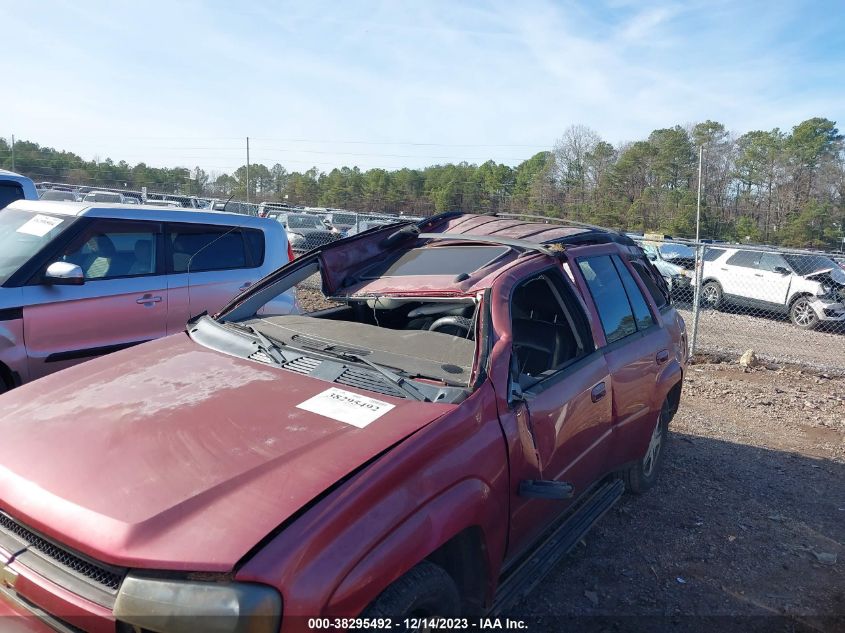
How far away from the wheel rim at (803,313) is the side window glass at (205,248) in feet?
41.4

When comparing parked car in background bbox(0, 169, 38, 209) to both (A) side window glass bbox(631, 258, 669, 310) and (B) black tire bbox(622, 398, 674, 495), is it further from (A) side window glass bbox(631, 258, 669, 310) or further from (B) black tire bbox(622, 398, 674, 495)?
(B) black tire bbox(622, 398, 674, 495)

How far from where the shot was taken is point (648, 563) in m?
3.53

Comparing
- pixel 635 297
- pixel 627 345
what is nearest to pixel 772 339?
pixel 635 297

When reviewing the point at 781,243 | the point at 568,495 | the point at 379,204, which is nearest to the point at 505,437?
the point at 568,495

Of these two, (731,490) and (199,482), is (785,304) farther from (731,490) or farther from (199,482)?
(199,482)

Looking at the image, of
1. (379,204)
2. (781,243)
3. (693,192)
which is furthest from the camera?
(379,204)

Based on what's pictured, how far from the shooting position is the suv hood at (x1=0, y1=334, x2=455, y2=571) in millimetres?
1684

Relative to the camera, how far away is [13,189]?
6.82 meters

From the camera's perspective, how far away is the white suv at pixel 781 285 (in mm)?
13156

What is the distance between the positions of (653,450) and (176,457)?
347 cm

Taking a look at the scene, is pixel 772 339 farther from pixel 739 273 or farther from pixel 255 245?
pixel 255 245

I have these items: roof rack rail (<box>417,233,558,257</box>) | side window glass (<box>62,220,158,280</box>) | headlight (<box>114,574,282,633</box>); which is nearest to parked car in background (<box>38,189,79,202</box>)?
side window glass (<box>62,220,158,280</box>)

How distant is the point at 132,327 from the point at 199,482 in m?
3.50

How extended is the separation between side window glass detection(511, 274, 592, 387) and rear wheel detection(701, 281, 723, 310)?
1327cm
